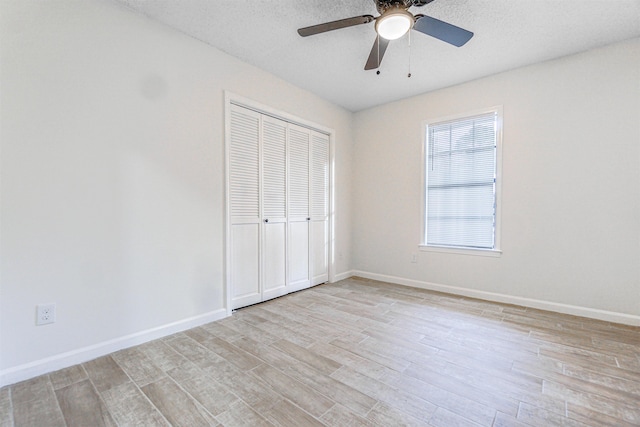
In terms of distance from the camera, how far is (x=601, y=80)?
2.76 metres

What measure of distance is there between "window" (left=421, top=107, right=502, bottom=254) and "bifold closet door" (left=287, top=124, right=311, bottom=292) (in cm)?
169

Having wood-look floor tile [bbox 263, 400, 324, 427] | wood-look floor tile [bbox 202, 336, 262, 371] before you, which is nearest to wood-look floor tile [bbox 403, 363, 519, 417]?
wood-look floor tile [bbox 263, 400, 324, 427]

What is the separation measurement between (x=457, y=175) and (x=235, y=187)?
2838 mm

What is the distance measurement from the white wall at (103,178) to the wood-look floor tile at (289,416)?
4.71 ft

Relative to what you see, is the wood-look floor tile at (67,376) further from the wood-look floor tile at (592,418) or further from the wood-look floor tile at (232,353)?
→ the wood-look floor tile at (592,418)

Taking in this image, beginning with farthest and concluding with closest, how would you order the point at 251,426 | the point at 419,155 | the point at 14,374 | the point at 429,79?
1. the point at 419,155
2. the point at 429,79
3. the point at 14,374
4. the point at 251,426

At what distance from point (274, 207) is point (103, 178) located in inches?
68.6

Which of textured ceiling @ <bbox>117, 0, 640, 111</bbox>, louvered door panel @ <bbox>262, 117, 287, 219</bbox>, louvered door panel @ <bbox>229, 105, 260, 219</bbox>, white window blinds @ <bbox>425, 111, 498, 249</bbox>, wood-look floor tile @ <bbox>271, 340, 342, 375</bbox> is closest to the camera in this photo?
wood-look floor tile @ <bbox>271, 340, 342, 375</bbox>

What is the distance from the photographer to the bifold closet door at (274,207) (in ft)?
11.0

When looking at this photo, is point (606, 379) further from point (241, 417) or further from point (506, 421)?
point (241, 417)

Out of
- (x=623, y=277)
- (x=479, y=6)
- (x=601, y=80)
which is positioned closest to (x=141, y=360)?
(x=479, y=6)

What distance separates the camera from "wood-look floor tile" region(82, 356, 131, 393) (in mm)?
1765

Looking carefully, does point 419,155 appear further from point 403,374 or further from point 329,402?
point 329,402

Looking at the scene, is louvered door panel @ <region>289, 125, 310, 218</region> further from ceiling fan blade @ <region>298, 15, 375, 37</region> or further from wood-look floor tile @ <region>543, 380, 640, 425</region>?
wood-look floor tile @ <region>543, 380, 640, 425</region>
